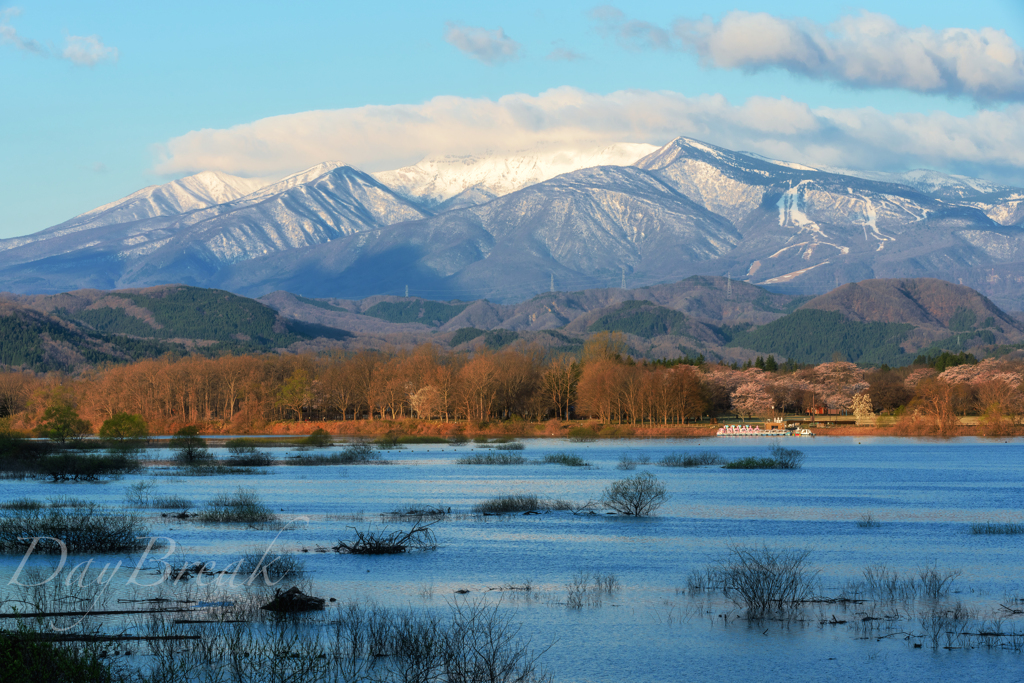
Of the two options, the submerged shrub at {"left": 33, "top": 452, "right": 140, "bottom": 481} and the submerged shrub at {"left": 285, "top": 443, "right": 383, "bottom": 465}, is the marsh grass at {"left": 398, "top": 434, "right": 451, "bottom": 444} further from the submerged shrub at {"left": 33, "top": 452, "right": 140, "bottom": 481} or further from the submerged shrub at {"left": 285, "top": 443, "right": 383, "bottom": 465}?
the submerged shrub at {"left": 33, "top": 452, "right": 140, "bottom": 481}

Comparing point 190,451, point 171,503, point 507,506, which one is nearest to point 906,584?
point 507,506

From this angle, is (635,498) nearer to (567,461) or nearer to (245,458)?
(567,461)

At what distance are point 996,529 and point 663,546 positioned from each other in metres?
17.7

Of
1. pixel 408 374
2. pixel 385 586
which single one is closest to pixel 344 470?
pixel 385 586

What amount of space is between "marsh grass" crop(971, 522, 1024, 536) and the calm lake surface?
88cm

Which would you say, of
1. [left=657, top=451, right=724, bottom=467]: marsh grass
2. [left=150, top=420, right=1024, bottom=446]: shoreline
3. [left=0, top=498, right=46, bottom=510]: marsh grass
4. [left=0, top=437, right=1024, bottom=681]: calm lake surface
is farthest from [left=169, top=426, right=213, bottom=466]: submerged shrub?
[left=657, top=451, right=724, bottom=467]: marsh grass

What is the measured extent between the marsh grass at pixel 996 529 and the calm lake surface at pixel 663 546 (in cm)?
88

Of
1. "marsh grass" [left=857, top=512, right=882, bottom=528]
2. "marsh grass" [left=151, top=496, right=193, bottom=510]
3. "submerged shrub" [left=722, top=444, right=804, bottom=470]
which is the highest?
"marsh grass" [left=151, top=496, right=193, bottom=510]

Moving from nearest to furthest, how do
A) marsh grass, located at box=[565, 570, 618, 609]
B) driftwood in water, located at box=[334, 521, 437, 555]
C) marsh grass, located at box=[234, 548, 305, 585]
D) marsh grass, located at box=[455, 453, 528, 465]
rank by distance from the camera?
marsh grass, located at box=[565, 570, 618, 609], marsh grass, located at box=[234, 548, 305, 585], driftwood in water, located at box=[334, 521, 437, 555], marsh grass, located at box=[455, 453, 528, 465]

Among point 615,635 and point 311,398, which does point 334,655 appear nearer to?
point 615,635

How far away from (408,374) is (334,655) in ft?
471

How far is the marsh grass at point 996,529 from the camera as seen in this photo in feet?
159

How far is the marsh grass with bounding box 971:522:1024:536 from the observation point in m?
48.3

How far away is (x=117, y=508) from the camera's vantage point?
177 feet
